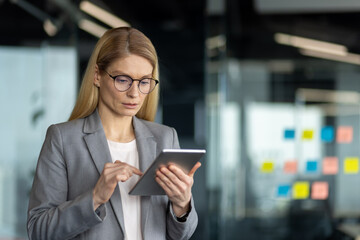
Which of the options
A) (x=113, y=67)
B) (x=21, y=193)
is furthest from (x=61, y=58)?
(x=113, y=67)

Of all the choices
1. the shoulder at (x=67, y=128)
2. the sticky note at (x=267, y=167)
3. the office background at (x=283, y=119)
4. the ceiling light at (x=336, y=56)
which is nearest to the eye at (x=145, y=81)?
the shoulder at (x=67, y=128)

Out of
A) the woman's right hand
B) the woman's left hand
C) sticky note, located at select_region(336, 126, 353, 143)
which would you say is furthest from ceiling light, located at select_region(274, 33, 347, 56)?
the woman's right hand

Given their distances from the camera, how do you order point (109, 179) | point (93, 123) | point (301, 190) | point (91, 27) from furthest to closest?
point (301, 190), point (91, 27), point (93, 123), point (109, 179)

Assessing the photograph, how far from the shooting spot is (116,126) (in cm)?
179

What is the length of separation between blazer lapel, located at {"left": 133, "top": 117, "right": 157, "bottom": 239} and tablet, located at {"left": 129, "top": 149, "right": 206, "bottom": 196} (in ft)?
0.23

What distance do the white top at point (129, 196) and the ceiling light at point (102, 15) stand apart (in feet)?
10.1

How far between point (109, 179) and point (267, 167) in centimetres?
391

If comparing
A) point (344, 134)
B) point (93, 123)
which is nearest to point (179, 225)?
point (93, 123)

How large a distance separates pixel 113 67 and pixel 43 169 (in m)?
0.37

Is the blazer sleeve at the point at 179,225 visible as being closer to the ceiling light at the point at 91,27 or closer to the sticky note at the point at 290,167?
the ceiling light at the point at 91,27

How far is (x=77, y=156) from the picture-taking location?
1688mm

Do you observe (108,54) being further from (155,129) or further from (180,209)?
(180,209)

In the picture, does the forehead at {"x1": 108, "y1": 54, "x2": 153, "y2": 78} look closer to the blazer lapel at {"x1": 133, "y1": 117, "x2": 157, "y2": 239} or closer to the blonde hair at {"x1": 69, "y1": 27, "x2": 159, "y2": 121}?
the blonde hair at {"x1": 69, "y1": 27, "x2": 159, "y2": 121}

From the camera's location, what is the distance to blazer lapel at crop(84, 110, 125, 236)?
165 centimetres
